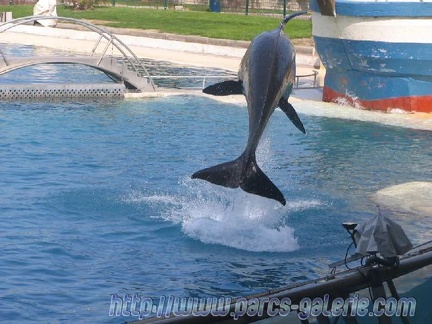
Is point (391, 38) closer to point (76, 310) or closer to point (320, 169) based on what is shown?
point (320, 169)

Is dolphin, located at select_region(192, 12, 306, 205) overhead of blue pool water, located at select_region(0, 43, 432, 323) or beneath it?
overhead

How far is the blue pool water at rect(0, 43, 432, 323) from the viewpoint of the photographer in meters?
7.95

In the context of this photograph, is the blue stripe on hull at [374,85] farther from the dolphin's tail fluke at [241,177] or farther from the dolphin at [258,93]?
the dolphin's tail fluke at [241,177]

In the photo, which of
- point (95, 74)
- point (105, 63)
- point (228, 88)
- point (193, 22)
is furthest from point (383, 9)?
point (193, 22)

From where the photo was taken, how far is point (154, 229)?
30.8 ft

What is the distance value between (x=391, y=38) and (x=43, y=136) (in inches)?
244

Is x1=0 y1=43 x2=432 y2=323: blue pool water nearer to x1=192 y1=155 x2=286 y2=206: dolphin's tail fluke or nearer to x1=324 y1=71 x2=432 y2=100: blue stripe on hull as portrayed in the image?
x1=192 y1=155 x2=286 y2=206: dolphin's tail fluke

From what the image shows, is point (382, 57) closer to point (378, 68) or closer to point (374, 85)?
point (378, 68)

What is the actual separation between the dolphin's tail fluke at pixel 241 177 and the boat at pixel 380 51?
9.31 metres

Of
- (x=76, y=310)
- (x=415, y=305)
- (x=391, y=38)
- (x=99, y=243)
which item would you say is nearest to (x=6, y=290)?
(x=76, y=310)

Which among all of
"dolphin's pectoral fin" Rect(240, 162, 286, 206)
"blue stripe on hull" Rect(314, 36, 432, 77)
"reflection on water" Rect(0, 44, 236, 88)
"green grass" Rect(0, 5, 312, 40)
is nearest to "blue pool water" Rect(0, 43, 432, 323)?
"dolphin's pectoral fin" Rect(240, 162, 286, 206)

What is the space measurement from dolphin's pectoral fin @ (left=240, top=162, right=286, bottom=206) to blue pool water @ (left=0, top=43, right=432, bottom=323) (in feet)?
2.69

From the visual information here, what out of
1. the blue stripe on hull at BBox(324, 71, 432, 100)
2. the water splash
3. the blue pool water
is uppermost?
the blue stripe on hull at BBox(324, 71, 432, 100)

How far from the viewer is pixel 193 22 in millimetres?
34156
